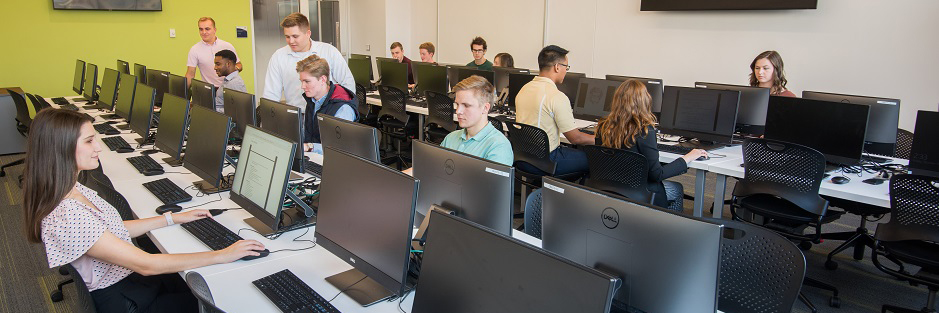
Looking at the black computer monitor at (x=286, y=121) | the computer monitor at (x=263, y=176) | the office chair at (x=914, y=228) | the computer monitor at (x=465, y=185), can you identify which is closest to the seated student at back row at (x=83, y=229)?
the computer monitor at (x=263, y=176)

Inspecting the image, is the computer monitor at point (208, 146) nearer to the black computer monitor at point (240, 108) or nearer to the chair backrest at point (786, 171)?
the black computer monitor at point (240, 108)

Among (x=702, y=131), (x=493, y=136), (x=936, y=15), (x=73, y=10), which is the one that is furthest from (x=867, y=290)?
(x=73, y=10)

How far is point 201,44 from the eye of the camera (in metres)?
6.50

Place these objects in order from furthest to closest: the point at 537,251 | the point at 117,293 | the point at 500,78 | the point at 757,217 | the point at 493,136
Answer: the point at 500,78, the point at 757,217, the point at 493,136, the point at 117,293, the point at 537,251

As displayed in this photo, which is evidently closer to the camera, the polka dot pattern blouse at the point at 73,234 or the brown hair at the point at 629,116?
the polka dot pattern blouse at the point at 73,234

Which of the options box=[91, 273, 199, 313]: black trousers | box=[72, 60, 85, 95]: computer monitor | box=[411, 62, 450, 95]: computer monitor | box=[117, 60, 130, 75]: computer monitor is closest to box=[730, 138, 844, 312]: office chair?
box=[91, 273, 199, 313]: black trousers

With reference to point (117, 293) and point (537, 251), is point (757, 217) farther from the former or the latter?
point (117, 293)

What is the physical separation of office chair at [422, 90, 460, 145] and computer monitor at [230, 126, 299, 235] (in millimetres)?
3029

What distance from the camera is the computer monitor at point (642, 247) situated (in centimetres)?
136

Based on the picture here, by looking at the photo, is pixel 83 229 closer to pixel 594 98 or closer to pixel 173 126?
pixel 173 126

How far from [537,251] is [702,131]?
3.45m

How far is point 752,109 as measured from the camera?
13.9 feet

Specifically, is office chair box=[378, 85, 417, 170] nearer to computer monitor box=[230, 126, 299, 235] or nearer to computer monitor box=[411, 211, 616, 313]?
computer monitor box=[230, 126, 299, 235]

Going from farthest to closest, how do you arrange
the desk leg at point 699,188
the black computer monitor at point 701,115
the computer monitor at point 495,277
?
the black computer monitor at point 701,115 → the desk leg at point 699,188 → the computer monitor at point 495,277
